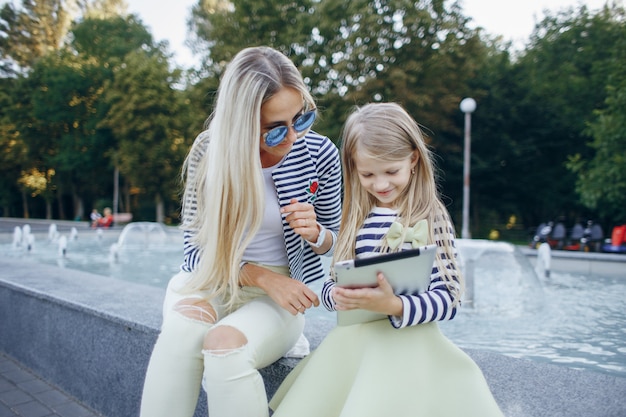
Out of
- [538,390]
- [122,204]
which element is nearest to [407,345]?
[538,390]

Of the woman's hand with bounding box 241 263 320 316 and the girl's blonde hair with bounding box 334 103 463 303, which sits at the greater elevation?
the girl's blonde hair with bounding box 334 103 463 303

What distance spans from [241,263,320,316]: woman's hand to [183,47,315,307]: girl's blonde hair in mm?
81

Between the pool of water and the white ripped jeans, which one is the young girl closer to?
the white ripped jeans

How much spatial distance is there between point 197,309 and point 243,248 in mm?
272

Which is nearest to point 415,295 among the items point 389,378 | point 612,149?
point 389,378

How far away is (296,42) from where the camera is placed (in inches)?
725

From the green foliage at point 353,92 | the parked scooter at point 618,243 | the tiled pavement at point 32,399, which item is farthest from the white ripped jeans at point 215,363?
the parked scooter at point 618,243

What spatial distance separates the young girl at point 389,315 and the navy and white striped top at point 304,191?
313 millimetres

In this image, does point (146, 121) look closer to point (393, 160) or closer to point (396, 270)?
point (393, 160)

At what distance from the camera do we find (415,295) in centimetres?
144

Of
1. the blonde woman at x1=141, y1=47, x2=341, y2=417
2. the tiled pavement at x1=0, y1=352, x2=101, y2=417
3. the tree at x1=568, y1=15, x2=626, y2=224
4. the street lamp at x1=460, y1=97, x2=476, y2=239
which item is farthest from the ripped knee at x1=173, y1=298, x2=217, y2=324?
the tree at x1=568, y1=15, x2=626, y2=224

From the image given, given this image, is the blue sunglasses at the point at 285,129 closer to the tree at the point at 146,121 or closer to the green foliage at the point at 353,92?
the green foliage at the point at 353,92

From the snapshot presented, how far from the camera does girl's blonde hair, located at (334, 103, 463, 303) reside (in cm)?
162

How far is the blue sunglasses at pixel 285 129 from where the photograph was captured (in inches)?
73.3
